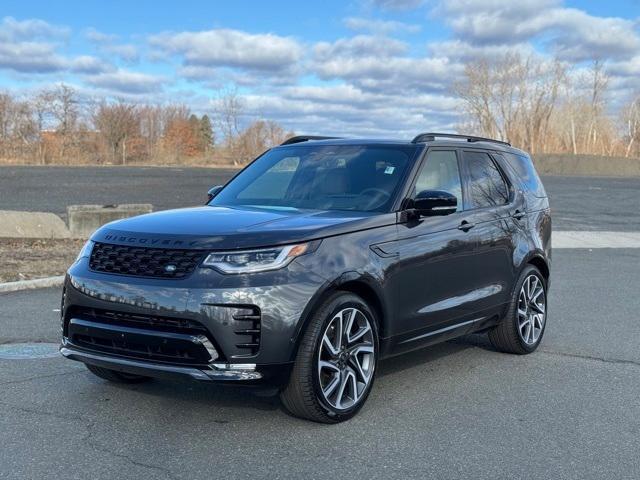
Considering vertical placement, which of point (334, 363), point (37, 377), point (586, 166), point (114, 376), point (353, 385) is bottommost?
point (586, 166)

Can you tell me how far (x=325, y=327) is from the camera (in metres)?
4.67

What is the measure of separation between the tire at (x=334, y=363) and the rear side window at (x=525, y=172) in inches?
115

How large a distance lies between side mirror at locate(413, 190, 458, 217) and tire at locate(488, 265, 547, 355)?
64.1 inches

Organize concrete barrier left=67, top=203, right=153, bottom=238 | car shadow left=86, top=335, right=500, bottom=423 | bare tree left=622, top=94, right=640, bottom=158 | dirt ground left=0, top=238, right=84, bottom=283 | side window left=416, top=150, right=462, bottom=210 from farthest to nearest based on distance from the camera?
1. bare tree left=622, top=94, right=640, bottom=158
2. concrete barrier left=67, top=203, right=153, bottom=238
3. dirt ground left=0, top=238, right=84, bottom=283
4. side window left=416, top=150, right=462, bottom=210
5. car shadow left=86, top=335, right=500, bottom=423

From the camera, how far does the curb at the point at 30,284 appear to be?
944 centimetres

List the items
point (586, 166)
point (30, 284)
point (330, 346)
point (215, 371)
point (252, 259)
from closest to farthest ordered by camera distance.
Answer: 1. point (215, 371)
2. point (252, 259)
3. point (330, 346)
4. point (30, 284)
5. point (586, 166)

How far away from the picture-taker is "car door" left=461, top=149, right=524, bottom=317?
20.3 ft

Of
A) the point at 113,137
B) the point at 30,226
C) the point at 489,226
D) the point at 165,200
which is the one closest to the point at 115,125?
the point at 113,137

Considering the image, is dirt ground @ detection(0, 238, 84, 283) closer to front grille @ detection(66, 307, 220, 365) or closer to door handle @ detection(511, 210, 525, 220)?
front grille @ detection(66, 307, 220, 365)

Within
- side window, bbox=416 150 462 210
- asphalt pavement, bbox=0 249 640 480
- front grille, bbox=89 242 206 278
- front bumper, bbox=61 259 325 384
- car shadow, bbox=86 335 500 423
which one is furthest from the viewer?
side window, bbox=416 150 462 210

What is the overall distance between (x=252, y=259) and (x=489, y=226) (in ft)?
8.61

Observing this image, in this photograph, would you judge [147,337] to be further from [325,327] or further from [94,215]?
[94,215]

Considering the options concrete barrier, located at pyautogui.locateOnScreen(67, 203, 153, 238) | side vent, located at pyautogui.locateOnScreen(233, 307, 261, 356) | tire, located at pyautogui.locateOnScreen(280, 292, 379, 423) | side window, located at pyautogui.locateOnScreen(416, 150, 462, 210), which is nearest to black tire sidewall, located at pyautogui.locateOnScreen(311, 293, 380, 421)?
tire, located at pyautogui.locateOnScreen(280, 292, 379, 423)

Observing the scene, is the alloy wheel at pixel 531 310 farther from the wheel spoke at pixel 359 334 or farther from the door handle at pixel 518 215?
the wheel spoke at pixel 359 334
